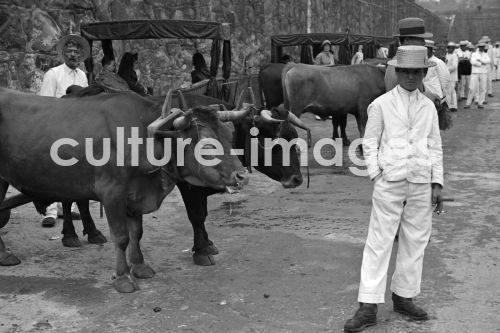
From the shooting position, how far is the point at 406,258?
4680mm

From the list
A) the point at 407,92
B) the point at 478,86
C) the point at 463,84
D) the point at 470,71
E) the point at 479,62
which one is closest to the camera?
the point at 407,92

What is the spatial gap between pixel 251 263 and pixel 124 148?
5.16ft

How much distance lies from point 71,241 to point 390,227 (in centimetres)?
346

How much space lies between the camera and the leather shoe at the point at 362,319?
4555mm

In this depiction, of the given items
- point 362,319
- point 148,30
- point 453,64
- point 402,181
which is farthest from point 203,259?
point 453,64

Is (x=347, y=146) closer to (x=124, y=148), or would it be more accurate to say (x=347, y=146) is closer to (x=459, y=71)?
(x=124, y=148)

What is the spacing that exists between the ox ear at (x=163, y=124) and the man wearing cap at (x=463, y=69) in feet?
57.3

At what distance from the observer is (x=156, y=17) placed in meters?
16.1

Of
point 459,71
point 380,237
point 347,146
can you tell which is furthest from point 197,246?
point 459,71

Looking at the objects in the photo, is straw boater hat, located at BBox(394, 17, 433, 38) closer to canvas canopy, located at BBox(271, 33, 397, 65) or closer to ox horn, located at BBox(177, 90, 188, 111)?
ox horn, located at BBox(177, 90, 188, 111)

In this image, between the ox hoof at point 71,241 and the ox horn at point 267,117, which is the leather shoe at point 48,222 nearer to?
the ox hoof at point 71,241

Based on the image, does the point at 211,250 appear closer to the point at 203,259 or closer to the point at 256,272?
the point at 203,259

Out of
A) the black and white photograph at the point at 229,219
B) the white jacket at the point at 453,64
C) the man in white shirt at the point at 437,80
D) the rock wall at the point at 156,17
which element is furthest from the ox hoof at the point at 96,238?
the white jacket at the point at 453,64

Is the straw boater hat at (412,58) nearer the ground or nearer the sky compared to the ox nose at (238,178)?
nearer the sky
